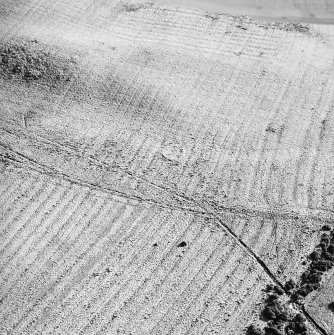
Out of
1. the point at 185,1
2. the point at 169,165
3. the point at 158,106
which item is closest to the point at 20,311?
the point at 169,165

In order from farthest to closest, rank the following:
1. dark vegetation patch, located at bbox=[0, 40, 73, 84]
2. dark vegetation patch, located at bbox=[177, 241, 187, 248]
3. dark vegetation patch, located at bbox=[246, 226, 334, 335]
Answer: dark vegetation patch, located at bbox=[0, 40, 73, 84] → dark vegetation patch, located at bbox=[177, 241, 187, 248] → dark vegetation patch, located at bbox=[246, 226, 334, 335]

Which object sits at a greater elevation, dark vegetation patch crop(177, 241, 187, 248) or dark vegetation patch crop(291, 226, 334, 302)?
dark vegetation patch crop(177, 241, 187, 248)

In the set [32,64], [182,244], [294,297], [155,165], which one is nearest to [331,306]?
[294,297]

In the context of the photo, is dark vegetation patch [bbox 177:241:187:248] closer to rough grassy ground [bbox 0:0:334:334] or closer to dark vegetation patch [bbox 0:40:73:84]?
rough grassy ground [bbox 0:0:334:334]

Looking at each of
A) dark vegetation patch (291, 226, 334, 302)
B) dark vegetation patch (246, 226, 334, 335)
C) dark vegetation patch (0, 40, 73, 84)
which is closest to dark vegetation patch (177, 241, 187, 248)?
dark vegetation patch (246, 226, 334, 335)

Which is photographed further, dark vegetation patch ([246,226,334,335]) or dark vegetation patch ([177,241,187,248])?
dark vegetation patch ([177,241,187,248])

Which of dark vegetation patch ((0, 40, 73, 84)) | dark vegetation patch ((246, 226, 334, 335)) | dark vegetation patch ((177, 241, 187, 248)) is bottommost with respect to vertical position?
dark vegetation patch ((246, 226, 334, 335))

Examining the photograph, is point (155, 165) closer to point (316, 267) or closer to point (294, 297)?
point (316, 267)
